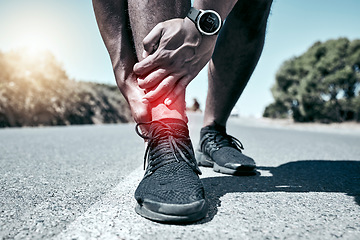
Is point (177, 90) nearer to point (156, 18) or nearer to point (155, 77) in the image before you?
point (155, 77)

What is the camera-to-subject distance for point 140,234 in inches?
32.6

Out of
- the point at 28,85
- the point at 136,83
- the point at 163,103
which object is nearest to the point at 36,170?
the point at 136,83

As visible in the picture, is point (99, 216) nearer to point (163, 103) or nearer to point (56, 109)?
point (163, 103)

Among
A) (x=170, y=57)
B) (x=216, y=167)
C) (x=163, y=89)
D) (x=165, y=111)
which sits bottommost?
(x=216, y=167)

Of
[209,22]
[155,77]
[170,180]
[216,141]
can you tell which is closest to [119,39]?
[155,77]

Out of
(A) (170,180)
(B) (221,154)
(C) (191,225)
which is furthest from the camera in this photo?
(B) (221,154)

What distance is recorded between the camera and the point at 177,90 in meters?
1.17

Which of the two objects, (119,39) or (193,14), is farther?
(119,39)

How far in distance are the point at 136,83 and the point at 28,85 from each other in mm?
11937

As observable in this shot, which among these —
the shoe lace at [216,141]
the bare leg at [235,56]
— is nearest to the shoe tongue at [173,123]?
the shoe lace at [216,141]

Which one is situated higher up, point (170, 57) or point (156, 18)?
point (156, 18)

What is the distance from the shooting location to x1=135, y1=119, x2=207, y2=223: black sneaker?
3.03ft

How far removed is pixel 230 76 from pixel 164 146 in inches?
35.8

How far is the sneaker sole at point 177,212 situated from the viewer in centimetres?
91
